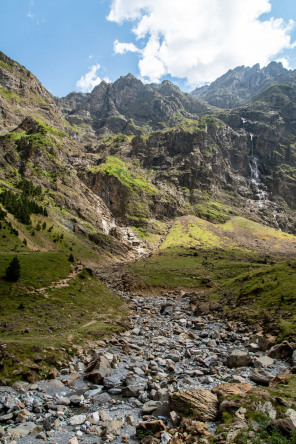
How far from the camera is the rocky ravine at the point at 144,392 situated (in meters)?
13.4

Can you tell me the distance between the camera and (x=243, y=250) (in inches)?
6417

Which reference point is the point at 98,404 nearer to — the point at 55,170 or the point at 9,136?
the point at 55,170

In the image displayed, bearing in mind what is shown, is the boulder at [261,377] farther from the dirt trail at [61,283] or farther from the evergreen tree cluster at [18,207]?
the evergreen tree cluster at [18,207]

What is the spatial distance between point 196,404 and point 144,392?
16.5ft

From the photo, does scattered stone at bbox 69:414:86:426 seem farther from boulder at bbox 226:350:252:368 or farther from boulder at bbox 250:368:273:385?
boulder at bbox 226:350:252:368

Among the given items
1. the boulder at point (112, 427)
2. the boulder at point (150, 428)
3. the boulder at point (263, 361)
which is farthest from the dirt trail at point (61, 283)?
the boulder at point (263, 361)

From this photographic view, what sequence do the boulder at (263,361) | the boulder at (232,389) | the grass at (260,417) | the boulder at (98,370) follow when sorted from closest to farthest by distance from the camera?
1. the grass at (260,417)
2. the boulder at (232,389)
3. the boulder at (98,370)
4. the boulder at (263,361)

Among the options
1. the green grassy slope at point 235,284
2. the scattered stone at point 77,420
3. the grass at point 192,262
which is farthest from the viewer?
the grass at point 192,262

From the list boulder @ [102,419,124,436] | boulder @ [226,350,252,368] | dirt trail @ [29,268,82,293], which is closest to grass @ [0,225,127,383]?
dirt trail @ [29,268,82,293]

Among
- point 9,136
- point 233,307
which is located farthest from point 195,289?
point 9,136

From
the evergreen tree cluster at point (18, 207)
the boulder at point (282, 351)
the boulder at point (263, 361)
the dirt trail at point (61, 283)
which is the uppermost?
the evergreen tree cluster at point (18, 207)

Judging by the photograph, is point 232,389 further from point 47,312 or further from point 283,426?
point 47,312

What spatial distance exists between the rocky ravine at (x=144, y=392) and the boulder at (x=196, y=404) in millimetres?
48

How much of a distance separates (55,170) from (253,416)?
170487 millimetres
